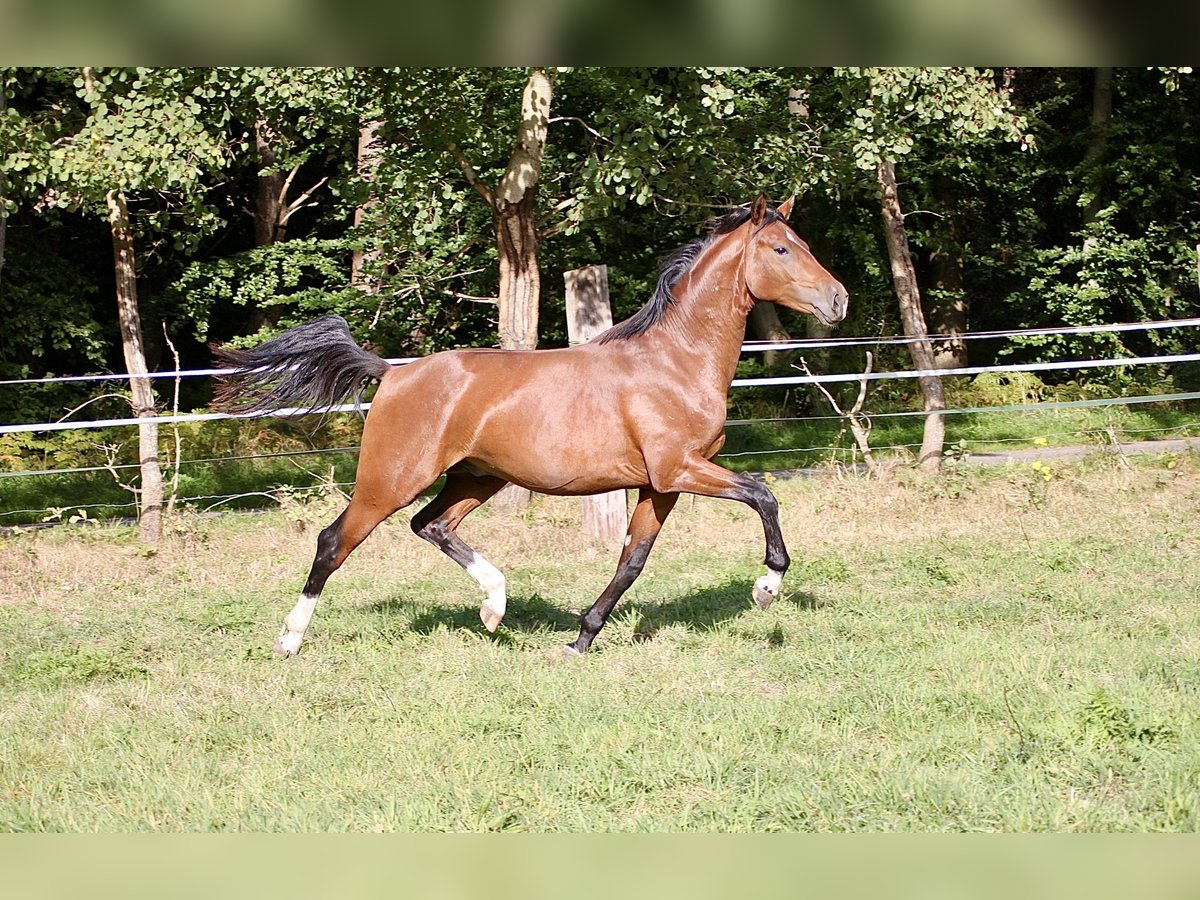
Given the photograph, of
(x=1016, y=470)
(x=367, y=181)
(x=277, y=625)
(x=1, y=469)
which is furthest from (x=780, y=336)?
(x=277, y=625)

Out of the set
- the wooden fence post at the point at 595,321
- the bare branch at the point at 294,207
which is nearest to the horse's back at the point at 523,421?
the wooden fence post at the point at 595,321

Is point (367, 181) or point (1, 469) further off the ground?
point (367, 181)

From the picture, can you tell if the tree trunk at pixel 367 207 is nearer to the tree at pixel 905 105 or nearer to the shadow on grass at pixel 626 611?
the tree at pixel 905 105

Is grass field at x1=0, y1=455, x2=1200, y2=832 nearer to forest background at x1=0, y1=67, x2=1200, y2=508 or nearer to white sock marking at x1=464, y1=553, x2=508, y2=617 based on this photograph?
white sock marking at x1=464, y1=553, x2=508, y2=617

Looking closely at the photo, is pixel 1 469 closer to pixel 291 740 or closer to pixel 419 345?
pixel 419 345

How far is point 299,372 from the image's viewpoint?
6512mm

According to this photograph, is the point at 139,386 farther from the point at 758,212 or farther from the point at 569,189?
the point at 758,212

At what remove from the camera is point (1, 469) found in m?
14.4

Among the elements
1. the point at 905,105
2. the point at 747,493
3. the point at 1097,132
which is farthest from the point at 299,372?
the point at 1097,132

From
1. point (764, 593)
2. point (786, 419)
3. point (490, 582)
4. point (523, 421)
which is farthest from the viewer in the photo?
point (786, 419)

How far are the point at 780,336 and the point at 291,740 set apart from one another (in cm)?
1517

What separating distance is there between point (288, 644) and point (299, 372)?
155 centimetres

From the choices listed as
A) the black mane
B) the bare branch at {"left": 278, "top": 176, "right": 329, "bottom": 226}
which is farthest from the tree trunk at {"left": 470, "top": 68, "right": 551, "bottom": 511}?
the bare branch at {"left": 278, "top": 176, "right": 329, "bottom": 226}

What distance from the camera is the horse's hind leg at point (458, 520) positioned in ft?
20.9
